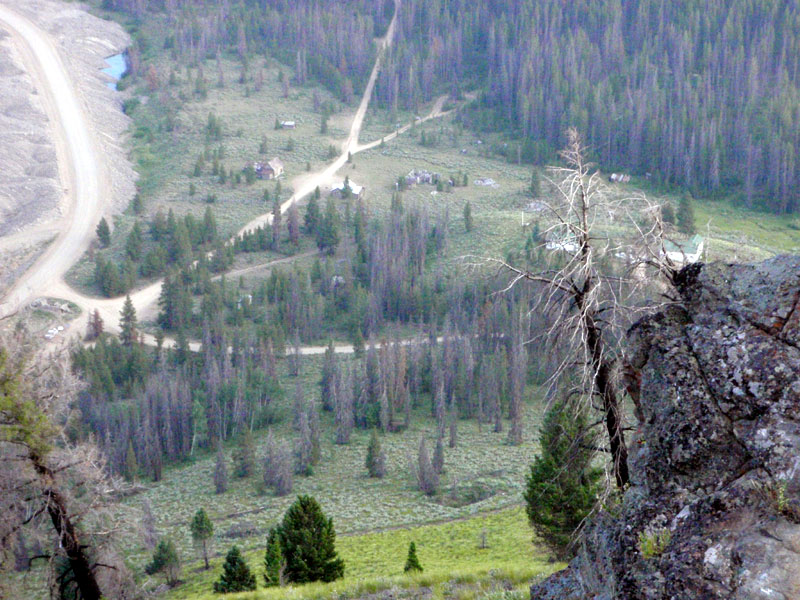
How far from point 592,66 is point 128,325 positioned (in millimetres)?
93249

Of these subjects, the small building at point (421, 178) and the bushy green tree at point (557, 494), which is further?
the small building at point (421, 178)

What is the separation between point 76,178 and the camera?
110 meters

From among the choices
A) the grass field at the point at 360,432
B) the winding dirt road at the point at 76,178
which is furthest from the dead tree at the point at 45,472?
the winding dirt road at the point at 76,178

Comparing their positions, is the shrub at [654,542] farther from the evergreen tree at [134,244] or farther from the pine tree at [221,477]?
the evergreen tree at [134,244]

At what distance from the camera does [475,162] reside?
395 feet

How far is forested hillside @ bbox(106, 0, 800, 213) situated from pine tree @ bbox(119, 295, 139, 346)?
2324 inches

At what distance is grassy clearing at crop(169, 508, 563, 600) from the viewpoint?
1703 cm

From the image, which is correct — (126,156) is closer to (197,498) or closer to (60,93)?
(60,93)

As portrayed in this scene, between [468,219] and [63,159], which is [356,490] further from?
[63,159]

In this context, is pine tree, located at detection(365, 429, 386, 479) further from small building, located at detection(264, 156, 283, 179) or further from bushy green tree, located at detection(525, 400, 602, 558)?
small building, located at detection(264, 156, 283, 179)

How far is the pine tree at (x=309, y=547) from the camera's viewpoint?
21.9 meters

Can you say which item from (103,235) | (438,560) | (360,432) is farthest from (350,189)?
(438,560)

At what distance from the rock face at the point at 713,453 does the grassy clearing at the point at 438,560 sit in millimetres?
6116

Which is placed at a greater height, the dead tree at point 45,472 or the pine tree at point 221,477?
the dead tree at point 45,472
